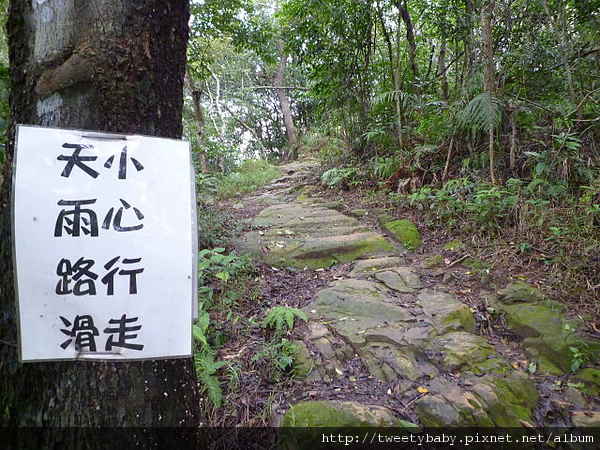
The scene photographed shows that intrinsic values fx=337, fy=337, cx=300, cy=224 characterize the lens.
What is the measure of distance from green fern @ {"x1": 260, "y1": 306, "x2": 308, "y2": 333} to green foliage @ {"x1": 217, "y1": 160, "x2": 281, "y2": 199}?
5231mm

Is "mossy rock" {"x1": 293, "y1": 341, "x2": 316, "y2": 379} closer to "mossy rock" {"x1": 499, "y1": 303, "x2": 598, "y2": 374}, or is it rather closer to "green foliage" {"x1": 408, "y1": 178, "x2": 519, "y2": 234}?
"mossy rock" {"x1": 499, "y1": 303, "x2": 598, "y2": 374}

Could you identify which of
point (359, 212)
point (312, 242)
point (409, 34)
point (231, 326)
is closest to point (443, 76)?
point (409, 34)

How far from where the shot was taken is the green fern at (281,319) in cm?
246

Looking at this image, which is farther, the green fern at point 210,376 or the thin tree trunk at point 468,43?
the thin tree trunk at point 468,43

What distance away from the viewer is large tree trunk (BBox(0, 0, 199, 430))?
3.31 feet

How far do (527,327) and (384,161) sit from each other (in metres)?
3.76

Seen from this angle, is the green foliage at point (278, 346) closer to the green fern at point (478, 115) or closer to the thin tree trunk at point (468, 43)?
the green fern at point (478, 115)

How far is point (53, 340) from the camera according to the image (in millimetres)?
954

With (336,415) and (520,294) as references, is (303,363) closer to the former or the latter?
(336,415)

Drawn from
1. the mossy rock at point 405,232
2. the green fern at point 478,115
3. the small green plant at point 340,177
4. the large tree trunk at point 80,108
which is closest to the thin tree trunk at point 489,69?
the green fern at point 478,115

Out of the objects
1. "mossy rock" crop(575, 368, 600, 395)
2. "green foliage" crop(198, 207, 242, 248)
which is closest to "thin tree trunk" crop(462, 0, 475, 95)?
"green foliage" crop(198, 207, 242, 248)

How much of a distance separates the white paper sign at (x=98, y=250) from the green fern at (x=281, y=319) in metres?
1.51

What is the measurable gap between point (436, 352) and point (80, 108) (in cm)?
241

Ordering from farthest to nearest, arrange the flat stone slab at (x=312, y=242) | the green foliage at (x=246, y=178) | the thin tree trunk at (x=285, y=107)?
the thin tree trunk at (x=285, y=107) → the green foliage at (x=246, y=178) → the flat stone slab at (x=312, y=242)
